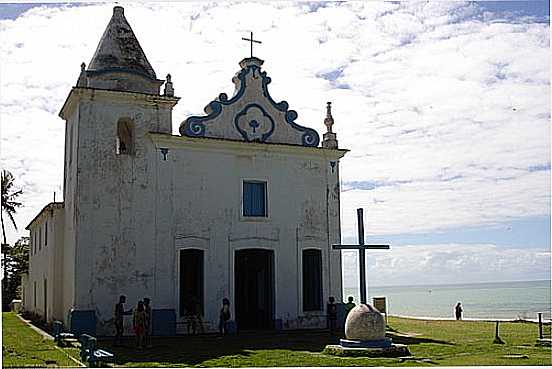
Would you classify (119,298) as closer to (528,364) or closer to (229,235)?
(229,235)

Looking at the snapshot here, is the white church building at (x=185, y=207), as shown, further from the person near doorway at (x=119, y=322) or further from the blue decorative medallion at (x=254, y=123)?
the person near doorway at (x=119, y=322)

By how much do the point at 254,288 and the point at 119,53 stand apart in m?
8.77

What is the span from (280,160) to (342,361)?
406 inches

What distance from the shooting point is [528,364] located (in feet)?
50.3

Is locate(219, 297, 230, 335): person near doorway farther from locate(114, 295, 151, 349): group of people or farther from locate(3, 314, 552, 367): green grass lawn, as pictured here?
locate(114, 295, 151, 349): group of people

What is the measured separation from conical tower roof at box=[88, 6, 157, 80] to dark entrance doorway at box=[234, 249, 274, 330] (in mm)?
6651

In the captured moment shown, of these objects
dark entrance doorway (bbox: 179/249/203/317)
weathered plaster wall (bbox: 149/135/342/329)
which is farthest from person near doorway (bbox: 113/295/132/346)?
dark entrance doorway (bbox: 179/249/203/317)

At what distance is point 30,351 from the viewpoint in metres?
18.6

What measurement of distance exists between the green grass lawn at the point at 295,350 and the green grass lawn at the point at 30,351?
1.0 inches

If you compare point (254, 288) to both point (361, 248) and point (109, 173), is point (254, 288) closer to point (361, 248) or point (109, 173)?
point (109, 173)

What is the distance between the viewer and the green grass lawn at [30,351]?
1611cm

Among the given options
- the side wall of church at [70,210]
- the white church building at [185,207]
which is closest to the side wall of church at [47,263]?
the white church building at [185,207]

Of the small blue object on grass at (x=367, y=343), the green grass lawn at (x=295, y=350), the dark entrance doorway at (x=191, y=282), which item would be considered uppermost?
the dark entrance doorway at (x=191, y=282)

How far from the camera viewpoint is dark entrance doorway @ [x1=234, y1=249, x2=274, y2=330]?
2530 cm
